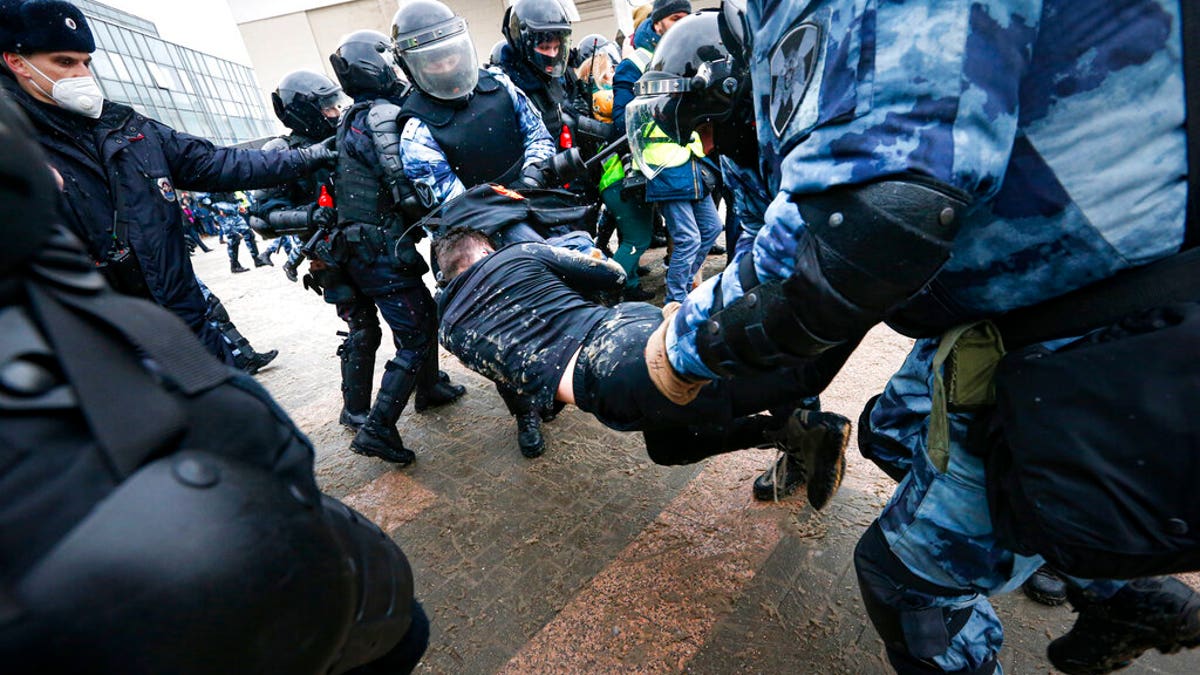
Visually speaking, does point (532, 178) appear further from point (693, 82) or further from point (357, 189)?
point (693, 82)

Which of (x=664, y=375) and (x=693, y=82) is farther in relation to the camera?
(x=693, y=82)

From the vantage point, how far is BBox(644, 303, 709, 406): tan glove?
4.05 feet

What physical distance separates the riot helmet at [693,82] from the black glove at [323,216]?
6.74ft

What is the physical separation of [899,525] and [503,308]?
120cm

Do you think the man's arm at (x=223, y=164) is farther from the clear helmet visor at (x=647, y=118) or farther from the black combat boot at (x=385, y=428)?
the clear helmet visor at (x=647, y=118)

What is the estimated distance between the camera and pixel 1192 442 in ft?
2.61

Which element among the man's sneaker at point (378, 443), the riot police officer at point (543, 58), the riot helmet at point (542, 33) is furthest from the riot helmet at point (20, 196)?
the riot helmet at point (542, 33)

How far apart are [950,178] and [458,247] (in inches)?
69.4

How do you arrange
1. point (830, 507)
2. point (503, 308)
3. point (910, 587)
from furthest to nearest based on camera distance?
point (830, 507), point (503, 308), point (910, 587)

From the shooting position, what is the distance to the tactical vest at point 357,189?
2.91 m

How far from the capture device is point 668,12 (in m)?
4.46

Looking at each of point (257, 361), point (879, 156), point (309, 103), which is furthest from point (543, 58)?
point (879, 156)

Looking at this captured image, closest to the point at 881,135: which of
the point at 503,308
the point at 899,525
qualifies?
the point at 899,525

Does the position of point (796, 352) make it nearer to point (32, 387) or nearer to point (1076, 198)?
point (1076, 198)
